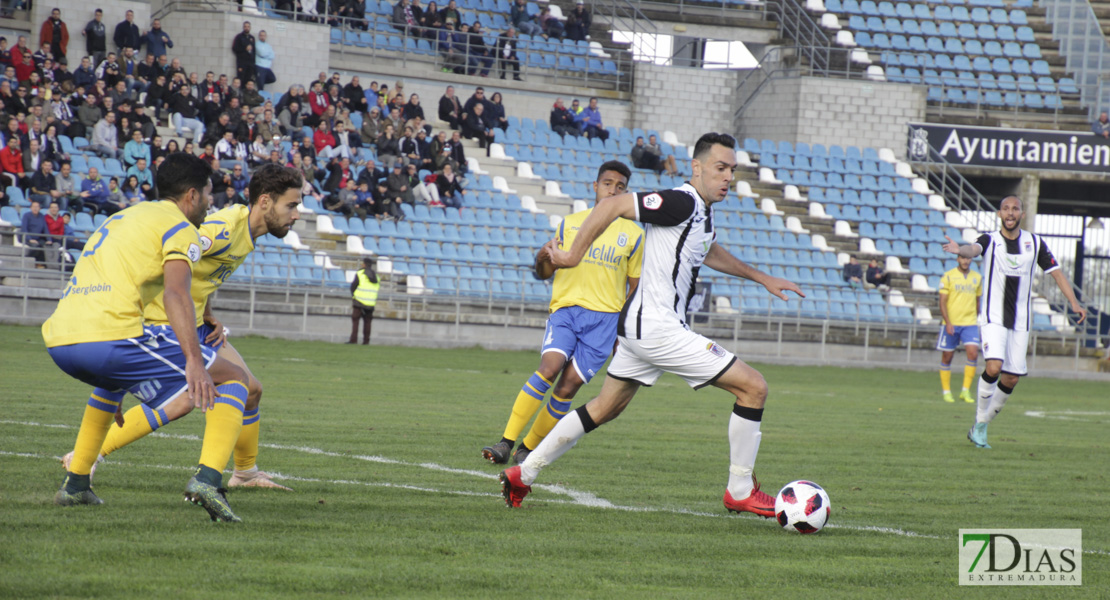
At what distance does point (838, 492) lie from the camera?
7.39m

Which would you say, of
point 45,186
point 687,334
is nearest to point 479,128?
point 45,186

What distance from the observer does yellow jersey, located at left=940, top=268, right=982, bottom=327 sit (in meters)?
17.9

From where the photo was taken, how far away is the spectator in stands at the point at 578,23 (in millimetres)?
32781

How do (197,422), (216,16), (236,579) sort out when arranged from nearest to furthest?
(236,579)
(197,422)
(216,16)

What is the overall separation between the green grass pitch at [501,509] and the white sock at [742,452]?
0.59 ft

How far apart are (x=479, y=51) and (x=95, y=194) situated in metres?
13.6

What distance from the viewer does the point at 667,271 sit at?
620 cm

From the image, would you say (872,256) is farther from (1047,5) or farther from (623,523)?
(623,523)

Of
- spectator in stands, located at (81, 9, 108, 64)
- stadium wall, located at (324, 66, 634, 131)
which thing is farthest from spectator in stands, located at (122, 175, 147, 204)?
stadium wall, located at (324, 66, 634, 131)

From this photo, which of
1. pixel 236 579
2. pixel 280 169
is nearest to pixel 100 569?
pixel 236 579

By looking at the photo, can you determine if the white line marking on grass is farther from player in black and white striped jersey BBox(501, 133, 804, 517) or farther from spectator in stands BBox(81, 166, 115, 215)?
spectator in stands BBox(81, 166, 115, 215)

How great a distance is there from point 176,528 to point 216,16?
24908mm

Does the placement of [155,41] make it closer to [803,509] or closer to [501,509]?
[501,509]

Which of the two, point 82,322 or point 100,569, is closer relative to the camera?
point 100,569
